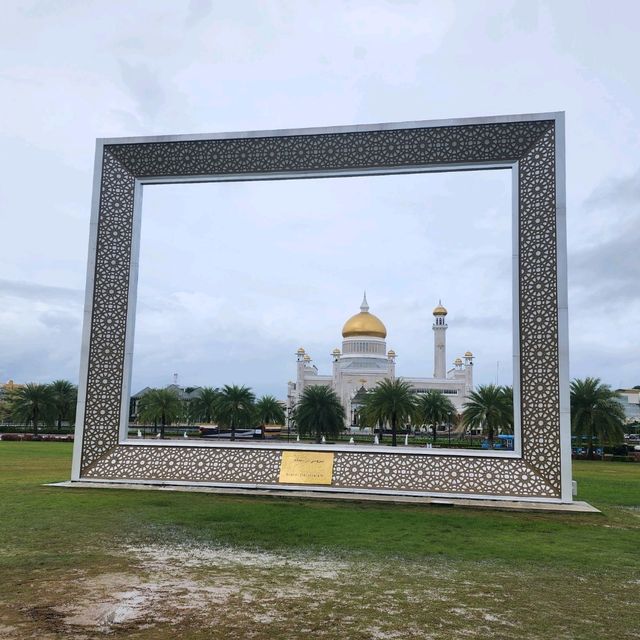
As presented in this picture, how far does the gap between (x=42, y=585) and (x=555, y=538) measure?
4967 millimetres

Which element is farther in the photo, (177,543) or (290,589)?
(177,543)

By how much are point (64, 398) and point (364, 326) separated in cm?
2346

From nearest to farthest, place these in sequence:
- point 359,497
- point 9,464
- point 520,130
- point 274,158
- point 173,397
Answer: point 359,497
point 520,130
point 274,158
point 9,464
point 173,397

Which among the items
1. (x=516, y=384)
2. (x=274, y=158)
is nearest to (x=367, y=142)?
(x=274, y=158)

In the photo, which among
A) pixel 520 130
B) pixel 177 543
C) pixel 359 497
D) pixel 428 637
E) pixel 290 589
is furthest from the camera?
pixel 520 130

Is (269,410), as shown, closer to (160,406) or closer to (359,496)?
(160,406)

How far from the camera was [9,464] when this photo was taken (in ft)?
46.7

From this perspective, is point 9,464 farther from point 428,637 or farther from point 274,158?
point 428,637

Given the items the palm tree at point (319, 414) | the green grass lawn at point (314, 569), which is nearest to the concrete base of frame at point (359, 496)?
the green grass lawn at point (314, 569)

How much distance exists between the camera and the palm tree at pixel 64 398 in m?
30.3

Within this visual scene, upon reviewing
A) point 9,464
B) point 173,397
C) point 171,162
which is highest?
point 171,162

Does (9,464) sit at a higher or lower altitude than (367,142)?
lower

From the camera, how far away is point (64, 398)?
1200 inches

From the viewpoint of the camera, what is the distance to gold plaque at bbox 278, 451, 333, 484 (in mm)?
9883
